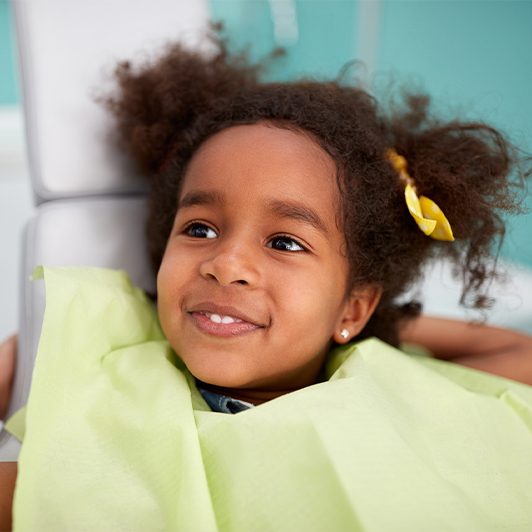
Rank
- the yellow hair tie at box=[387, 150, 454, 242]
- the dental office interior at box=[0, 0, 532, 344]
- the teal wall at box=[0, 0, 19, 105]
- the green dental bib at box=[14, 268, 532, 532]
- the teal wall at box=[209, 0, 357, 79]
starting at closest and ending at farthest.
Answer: the green dental bib at box=[14, 268, 532, 532], the yellow hair tie at box=[387, 150, 454, 242], the dental office interior at box=[0, 0, 532, 344], the teal wall at box=[209, 0, 357, 79], the teal wall at box=[0, 0, 19, 105]

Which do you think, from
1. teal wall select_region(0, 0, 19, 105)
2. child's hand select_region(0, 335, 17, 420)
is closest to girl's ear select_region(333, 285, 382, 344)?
child's hand select_region(0, 335, 17, 420)

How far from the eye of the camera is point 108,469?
0.68 metres

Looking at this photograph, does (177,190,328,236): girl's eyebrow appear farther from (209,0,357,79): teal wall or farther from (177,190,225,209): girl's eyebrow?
(209,0,357,79): teal wall

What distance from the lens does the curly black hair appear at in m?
0.90

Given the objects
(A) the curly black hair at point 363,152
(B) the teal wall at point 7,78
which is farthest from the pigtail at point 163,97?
(B) the teal wall at point 7,78

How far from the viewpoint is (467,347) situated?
1.10 m

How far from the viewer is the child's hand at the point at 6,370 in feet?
3.20

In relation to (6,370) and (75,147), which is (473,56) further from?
(6,370)

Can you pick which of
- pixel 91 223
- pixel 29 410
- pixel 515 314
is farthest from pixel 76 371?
pixel 515 314

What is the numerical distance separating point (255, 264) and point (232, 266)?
3 cm

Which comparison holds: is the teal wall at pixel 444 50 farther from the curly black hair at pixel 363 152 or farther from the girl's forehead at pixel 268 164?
the girl's forehead at pixel 268 164

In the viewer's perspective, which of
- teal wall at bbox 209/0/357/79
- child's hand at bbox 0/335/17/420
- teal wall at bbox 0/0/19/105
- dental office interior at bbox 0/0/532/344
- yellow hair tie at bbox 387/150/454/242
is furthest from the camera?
teal wall at bbox 0/0/19/105

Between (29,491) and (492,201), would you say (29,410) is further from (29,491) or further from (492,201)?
(492,201)

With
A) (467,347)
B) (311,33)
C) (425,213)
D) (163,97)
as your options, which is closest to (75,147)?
(163,97)
